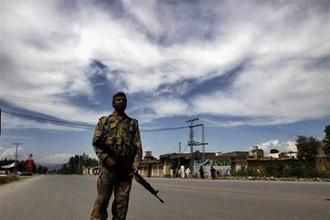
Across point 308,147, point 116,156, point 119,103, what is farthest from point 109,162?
point 308,147

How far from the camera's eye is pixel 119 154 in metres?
5.06

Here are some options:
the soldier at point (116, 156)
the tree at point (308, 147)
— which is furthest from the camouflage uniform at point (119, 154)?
the tree at point (308, 147)

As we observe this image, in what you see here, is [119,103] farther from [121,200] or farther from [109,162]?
[121,200]

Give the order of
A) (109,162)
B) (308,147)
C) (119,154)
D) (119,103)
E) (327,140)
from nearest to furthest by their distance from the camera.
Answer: (109,162) → (119,154) → (119,103) → (327,140) → (308,147)

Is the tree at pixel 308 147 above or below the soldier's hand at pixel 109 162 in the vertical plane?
above

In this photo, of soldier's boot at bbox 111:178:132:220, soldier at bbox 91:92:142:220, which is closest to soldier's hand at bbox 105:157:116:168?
soldier at bbox 91:92:142:220

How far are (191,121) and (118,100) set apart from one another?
203 ft

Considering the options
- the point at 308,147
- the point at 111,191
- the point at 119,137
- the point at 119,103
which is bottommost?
the point at 111,191

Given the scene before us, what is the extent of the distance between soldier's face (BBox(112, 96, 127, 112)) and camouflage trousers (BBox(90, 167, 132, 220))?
773mm

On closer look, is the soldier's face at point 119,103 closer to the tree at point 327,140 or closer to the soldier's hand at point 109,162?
the soldier's hand at point 109,162

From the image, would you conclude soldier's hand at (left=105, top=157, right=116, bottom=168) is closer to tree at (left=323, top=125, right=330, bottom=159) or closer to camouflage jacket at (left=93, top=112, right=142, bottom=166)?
camouflage jacket at (left=93, top=112, right=142, bottom=166)

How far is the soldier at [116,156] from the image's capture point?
197 inches

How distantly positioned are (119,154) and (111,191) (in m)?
0.47

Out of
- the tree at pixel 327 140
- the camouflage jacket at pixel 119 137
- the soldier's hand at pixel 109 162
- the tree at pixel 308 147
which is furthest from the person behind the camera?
the tree at pixel 308 147
